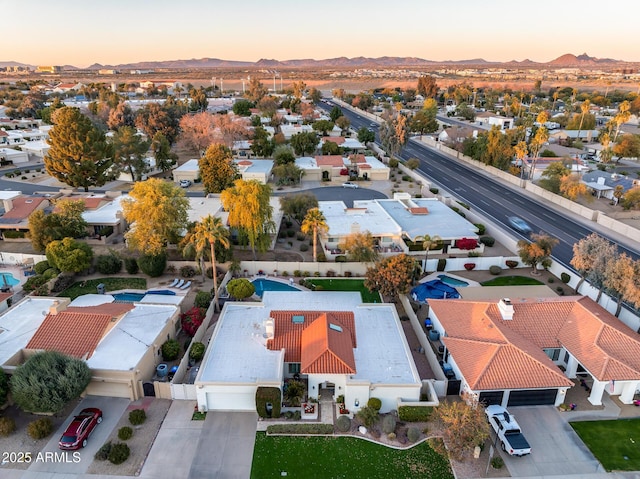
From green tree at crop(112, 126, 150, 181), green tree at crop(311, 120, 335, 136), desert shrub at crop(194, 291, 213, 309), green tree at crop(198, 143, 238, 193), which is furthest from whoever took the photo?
green tree at crop(311, 120, 335, 136)

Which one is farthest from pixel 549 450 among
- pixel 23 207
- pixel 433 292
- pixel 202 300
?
pixel 23 207

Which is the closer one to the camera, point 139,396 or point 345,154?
point 139,396

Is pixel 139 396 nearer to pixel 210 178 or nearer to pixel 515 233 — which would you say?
pixel 210 178

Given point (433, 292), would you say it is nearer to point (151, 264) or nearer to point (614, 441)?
point (614, 441)

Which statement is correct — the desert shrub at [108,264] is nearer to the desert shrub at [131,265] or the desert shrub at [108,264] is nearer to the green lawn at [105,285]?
the desert shrub at [131,265]

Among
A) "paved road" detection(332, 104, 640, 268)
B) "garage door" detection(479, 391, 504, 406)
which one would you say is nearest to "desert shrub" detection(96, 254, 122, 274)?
"garage door" detection(479, 391, 504, 406)

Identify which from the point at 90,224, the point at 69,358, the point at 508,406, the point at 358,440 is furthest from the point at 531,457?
the point at 90,224

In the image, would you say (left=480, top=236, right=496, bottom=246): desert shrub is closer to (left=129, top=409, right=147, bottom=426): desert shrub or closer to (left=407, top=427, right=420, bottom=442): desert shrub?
(left=407, top=427, right=420, bottom=442): desert shrub
